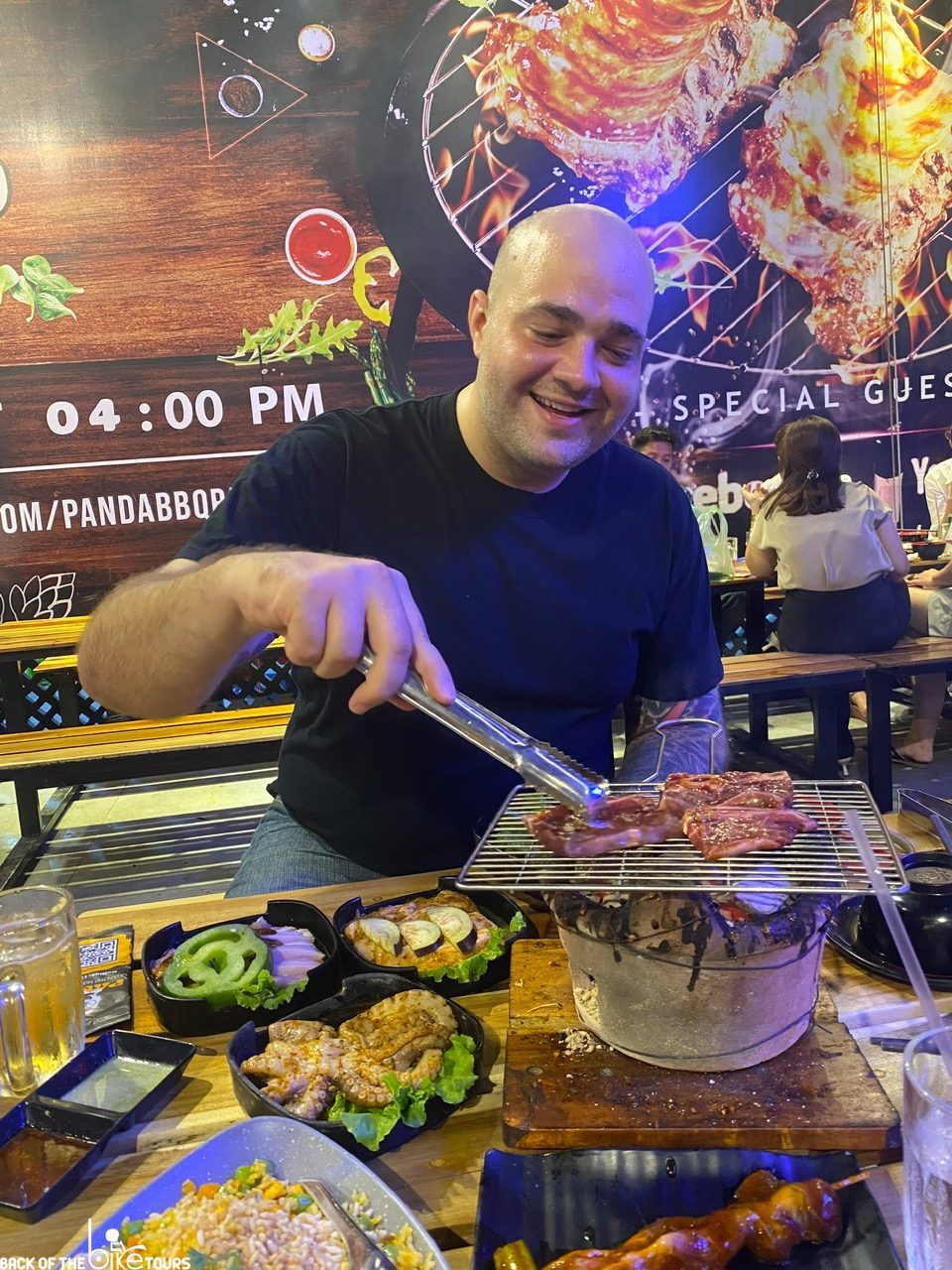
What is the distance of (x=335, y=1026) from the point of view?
4.12ft

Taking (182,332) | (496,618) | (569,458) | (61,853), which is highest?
(182,332)

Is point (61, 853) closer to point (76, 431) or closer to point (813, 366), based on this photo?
point (76, 431)

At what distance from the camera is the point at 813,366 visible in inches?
234

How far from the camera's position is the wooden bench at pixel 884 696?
4.57 meters

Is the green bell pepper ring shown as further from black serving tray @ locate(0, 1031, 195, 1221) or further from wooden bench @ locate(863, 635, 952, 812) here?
wooden bench @ locate(863, 635, 952, 812)

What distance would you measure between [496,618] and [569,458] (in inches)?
14.9

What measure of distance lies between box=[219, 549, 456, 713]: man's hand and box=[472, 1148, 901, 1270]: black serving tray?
56 cm

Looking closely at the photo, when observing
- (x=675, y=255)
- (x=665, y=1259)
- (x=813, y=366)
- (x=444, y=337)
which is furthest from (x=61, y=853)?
(x=813, y=366)

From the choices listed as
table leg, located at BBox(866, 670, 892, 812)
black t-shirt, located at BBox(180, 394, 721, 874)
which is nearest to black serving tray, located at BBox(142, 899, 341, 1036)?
black t-shirt, located at BBox(180, 394, 721, 874)

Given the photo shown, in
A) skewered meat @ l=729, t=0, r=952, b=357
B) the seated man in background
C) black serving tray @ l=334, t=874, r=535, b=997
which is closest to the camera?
black serving tray @ l=334, t=874, r=535, b=997

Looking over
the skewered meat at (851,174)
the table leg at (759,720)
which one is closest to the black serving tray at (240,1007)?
the table leg at (759,720)

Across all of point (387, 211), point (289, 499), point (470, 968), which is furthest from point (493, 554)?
point (387, 211)

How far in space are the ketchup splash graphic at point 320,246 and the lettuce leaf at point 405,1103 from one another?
5.09 m

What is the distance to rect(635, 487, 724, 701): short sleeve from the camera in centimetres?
217
